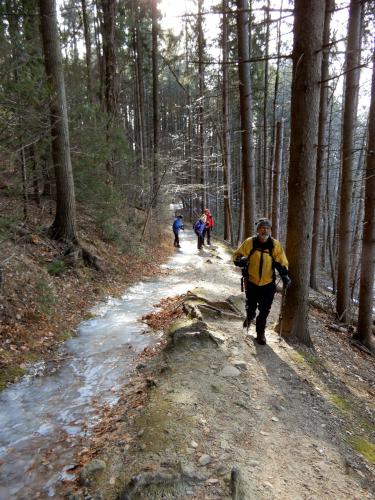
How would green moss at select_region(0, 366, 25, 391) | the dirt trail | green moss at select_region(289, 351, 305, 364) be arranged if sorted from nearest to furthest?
the dirt trail
green moss at select_region(0, 366, 25, 391)
green moss at select_region(289, 351, 305, 364)

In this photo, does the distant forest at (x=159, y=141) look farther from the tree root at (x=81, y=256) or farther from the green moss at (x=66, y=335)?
the green moss at (x=66, y=335)

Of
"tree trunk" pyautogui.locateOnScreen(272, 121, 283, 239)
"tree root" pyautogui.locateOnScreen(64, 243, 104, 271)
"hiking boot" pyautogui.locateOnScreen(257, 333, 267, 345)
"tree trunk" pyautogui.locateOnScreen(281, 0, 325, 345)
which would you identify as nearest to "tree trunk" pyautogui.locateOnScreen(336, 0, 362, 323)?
"tree trunk" pyautogui.locateOnScreen(281, 0, 325, 345)

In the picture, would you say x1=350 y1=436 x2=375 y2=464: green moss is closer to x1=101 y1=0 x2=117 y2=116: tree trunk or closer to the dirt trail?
the dirt trail

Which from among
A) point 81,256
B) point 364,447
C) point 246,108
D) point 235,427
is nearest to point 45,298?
point 81,256

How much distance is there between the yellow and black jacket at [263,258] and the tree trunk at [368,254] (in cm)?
449

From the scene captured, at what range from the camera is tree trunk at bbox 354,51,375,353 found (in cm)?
879

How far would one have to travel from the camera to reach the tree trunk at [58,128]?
872 centimetres

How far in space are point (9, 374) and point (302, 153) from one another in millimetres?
5809

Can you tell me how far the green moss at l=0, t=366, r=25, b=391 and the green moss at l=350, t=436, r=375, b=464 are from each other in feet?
15.1

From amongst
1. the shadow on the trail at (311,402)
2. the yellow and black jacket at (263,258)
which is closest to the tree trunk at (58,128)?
the yellow and black jacket at (263,258)

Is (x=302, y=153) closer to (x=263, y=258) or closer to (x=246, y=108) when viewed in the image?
(x=263, y=258)

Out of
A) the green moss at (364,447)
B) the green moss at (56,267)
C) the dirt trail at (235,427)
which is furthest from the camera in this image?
the green moss at (56,267)

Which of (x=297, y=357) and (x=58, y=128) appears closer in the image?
(x=297, y=357)

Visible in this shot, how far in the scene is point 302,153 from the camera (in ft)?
19.5
